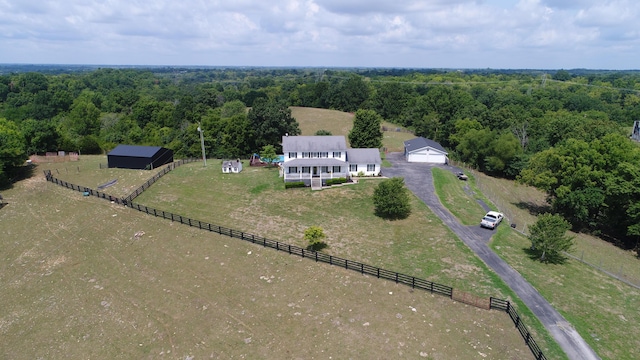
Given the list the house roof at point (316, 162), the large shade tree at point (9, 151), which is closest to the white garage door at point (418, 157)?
the house roof at point (316, 162)

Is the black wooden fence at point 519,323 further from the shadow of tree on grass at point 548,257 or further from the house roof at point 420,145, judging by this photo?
the house roof at point 420,145

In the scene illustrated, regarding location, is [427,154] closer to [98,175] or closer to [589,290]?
[589,290]

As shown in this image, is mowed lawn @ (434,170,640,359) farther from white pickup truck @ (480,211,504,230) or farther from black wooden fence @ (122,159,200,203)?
black wooden fence @ (122,159,200,203)

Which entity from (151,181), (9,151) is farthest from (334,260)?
(9,151)

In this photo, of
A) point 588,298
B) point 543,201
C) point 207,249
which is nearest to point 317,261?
point 207,249

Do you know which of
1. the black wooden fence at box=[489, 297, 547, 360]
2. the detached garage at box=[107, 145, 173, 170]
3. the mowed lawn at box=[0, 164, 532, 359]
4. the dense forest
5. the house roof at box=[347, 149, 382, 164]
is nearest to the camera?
the black wooden fence at box=[489, 297, 547, 360]

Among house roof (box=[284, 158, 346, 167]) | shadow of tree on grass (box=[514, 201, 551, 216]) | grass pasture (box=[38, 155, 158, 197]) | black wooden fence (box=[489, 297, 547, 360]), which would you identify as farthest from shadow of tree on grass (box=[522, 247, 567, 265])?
grass pasture (box=[38, 155, 158, 197])
